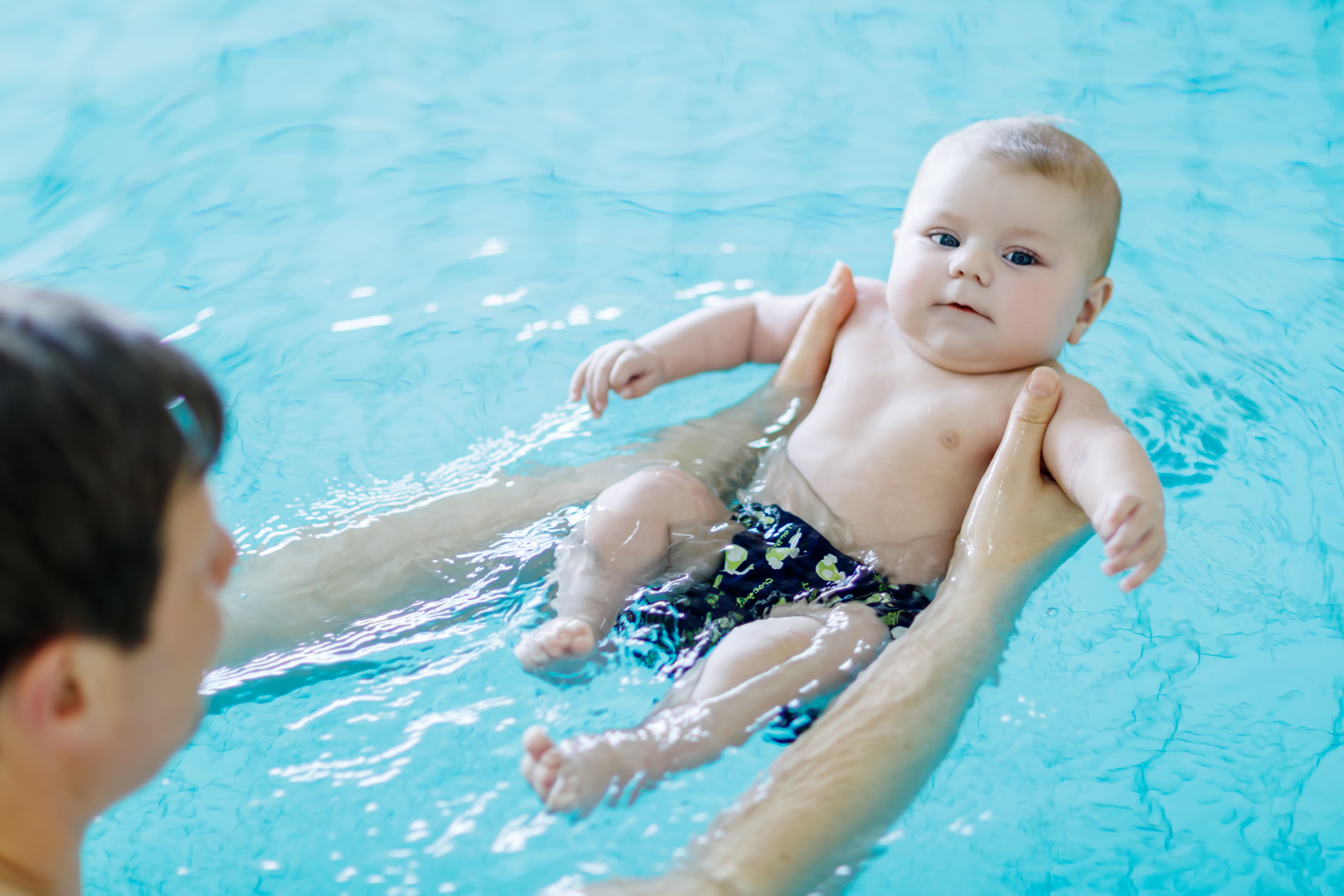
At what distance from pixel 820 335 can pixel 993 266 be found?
37 centimetres

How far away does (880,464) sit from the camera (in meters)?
1.85

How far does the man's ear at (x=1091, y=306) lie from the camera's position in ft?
6.28

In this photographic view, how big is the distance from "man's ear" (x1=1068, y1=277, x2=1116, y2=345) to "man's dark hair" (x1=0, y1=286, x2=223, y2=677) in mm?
1517

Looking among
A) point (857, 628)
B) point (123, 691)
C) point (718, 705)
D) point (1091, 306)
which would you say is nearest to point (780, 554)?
point (857, 628)

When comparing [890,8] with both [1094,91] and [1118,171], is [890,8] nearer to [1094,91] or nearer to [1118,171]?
[1094,91]

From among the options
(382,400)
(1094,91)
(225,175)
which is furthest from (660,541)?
(1094,91)

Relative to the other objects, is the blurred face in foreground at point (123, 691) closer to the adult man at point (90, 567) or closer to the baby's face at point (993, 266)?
the adult man at point (90, 567)

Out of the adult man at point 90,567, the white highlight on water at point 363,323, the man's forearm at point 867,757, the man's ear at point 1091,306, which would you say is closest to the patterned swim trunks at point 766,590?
the man's forearm at point 867,757

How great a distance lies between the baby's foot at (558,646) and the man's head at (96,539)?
609 mm

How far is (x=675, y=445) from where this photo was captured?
2035mm

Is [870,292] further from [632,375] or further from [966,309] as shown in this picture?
[632,375]

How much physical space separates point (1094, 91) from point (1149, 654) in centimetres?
249

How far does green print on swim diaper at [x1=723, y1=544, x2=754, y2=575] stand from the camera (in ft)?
5.58

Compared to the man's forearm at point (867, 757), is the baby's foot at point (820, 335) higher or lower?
higher
